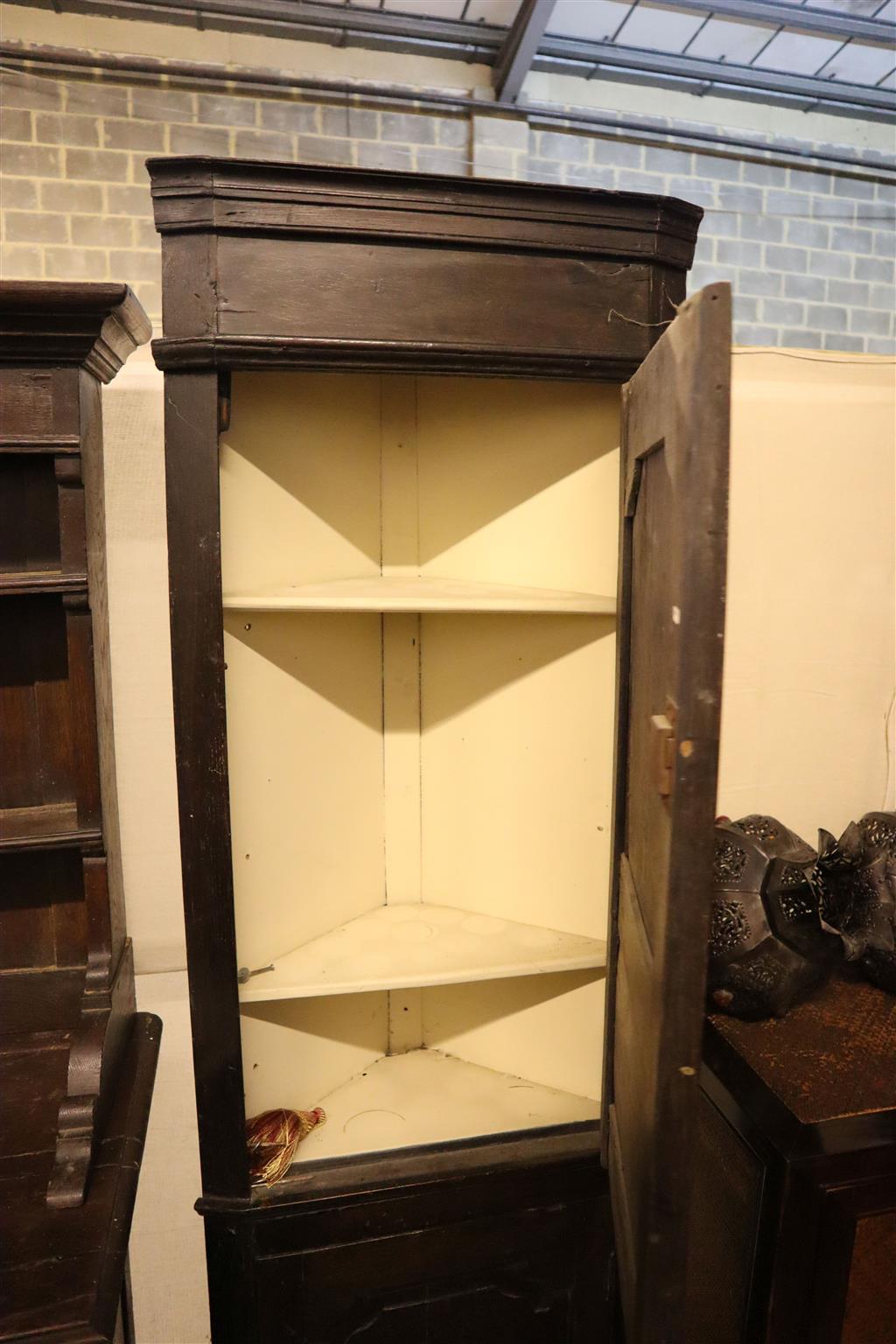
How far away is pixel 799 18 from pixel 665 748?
3.03m

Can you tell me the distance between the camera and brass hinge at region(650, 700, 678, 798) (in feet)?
2.78

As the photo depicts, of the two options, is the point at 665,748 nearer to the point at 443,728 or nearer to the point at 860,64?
the point at 443,728

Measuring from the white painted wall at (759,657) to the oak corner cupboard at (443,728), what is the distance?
0.72 ft

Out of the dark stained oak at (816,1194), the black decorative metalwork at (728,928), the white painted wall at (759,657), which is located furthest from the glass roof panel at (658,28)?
the dark stained oak at (816,1194)

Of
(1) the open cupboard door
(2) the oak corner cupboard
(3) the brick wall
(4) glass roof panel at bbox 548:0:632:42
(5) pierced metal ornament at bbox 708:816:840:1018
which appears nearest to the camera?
(1) the open cupboard door

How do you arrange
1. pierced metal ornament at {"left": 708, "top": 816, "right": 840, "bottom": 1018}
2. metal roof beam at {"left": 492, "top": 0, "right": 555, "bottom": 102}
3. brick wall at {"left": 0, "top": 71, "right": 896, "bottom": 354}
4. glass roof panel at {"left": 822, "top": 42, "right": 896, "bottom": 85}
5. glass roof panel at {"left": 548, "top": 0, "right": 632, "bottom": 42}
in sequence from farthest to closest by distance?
glass roof panel at {"left": 822, "top": 42, "right": 896, "bottom": 85} < brick wall at {"left": 0, "top": 71, "right": 896, "bottom": 354} < glass roof panel at {"left": 548, "top": 0, "right": 632, "bottom": 42} < metal roof beam at {"left": 492, "top": 0, "right": 555, "bottom": 102} < pierced metal ornament at {"left": 708, "top": 816, "right": 840, "bottom": 1018}

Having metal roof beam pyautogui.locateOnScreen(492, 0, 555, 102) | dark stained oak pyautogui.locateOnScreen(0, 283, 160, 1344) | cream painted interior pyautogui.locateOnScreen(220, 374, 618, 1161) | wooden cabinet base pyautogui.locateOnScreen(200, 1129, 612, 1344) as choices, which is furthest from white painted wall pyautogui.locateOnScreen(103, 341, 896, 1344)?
metal roof beam pyautogui.locateOnScreen(492, 0, 555, 102)

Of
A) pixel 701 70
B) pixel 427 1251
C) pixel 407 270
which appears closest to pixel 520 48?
pixel 701 70

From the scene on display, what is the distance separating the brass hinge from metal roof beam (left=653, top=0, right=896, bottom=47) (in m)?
2.84

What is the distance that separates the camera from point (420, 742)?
5.91ft

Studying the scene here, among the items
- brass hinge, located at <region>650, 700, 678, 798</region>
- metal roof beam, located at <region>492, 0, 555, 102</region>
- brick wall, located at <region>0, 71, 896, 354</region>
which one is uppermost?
metal roof beam, located at <region>492, 0, 555, 102</region>

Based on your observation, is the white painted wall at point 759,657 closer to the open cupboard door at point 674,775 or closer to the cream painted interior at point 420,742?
the cream painted interior at point 420,742

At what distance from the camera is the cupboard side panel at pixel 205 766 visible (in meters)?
1.19

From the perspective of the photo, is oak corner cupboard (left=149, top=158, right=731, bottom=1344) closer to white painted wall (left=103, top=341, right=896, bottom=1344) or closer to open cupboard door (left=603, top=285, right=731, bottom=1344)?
open cupboard door (left=603, top=285, right=731, bottom=1344)
